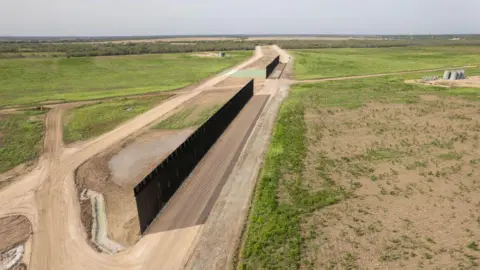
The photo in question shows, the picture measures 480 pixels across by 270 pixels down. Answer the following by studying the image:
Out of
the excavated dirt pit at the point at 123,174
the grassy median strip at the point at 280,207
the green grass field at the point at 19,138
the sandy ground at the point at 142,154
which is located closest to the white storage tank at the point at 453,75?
the grassy median strip at the point at 280,207

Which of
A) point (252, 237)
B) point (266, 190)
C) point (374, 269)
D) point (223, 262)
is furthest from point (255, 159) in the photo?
point (374, 269)

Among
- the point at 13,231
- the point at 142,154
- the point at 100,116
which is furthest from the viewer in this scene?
the point at 100,116

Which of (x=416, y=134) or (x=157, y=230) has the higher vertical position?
(x=416, y=134)

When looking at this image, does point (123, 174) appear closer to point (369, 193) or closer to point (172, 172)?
point (172, 172)

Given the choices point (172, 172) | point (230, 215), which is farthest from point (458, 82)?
point (172, 172)

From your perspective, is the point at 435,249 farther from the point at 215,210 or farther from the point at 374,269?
the point at 215,210

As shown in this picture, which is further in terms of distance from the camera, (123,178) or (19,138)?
(19,138)

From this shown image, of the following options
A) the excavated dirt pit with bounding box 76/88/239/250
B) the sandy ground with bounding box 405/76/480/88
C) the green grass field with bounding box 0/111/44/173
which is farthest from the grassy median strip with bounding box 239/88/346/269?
the sandy ground with bounding box 405/76/480/88

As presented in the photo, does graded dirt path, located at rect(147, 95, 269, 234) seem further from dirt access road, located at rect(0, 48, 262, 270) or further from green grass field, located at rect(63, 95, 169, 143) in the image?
green grass field, located at rect(63, 95, 169, 143)
